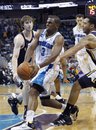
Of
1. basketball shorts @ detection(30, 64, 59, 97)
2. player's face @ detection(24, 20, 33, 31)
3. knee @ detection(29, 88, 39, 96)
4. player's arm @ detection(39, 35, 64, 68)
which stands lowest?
knee @ detection(29, 88, 39, 96)

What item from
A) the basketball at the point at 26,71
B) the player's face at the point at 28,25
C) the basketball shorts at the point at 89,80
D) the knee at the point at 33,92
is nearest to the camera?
the basketball at the point at 26,71

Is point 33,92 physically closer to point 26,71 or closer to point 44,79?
point 44,79

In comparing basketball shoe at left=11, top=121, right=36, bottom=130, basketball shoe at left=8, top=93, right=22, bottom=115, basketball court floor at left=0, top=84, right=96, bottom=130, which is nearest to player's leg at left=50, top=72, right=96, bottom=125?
basketball court floor at left=0, top=84, right=96, bottom=130

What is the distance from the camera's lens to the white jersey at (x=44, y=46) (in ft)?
19.2

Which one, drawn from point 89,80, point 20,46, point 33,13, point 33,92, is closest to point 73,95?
point 89,80

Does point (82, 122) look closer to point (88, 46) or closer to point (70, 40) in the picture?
point (88, 46)

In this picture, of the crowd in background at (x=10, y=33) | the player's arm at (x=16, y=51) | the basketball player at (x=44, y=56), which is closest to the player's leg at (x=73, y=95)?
the basketball player at (x=44, y=56)

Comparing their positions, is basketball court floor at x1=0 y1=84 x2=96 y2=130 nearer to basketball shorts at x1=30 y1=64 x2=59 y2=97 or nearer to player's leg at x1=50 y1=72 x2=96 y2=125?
player's leg at x1=50 y1=72 x2=96 y2=125

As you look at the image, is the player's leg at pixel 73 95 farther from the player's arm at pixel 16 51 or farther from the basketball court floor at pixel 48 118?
the player's arm at pixel 16 51

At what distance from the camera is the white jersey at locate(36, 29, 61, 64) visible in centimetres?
584

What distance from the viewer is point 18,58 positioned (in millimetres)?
6555

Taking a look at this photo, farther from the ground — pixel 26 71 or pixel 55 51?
pixel 55 51

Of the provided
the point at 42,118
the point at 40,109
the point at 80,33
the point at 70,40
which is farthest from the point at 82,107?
the point at 70,40

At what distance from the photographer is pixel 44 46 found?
A: 5.88 m
